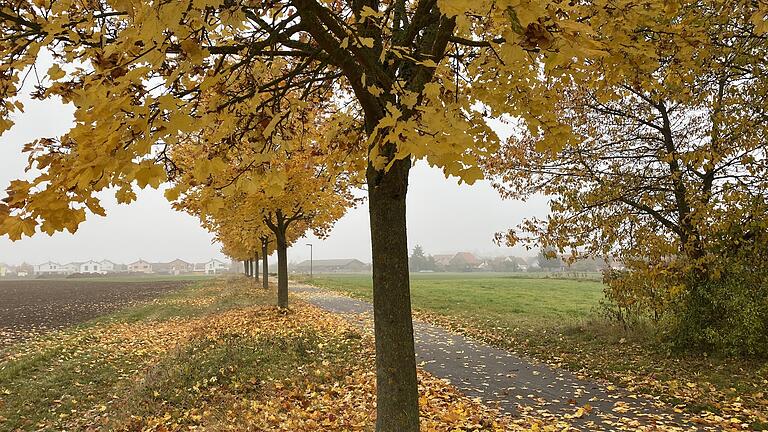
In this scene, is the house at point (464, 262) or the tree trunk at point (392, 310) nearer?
the tree trunk at point (392, 310)

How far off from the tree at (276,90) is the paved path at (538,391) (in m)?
2.81

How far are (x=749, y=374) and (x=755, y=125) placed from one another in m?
3.82

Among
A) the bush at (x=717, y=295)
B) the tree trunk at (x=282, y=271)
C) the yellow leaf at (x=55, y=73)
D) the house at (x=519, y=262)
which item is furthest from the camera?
the house at (x=519, y=262)

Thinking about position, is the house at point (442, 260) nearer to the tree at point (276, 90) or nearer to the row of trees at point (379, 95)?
the row of trees at point (379, 95)

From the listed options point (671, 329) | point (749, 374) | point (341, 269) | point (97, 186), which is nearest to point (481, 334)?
point (671, 329)

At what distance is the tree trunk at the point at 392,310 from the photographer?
3600 mm

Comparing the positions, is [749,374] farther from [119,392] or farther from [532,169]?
[119,392]

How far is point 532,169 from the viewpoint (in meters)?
10.2

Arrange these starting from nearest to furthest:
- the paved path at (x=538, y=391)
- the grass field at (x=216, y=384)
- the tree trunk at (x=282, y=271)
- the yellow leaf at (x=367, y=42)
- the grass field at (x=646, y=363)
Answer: the yellow leaf at (x=367, y=42) → the paved path at (x=538, y=391) → the grass field at (x=216, y=384) → the grass field at (x=646, y=363) → the tree trunk at (x=282, y=271)

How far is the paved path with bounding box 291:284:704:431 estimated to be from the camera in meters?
5.25

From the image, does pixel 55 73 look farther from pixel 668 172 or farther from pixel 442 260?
pixel 442 260

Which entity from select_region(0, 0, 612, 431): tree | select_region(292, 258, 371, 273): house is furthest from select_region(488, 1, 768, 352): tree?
select_region(292, 258, 371, 273): house

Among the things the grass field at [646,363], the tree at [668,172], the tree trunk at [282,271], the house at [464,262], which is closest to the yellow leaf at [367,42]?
the tree at [668,172]

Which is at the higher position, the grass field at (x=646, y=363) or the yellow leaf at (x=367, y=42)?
the yellow leaf at (x=367, y=42)
